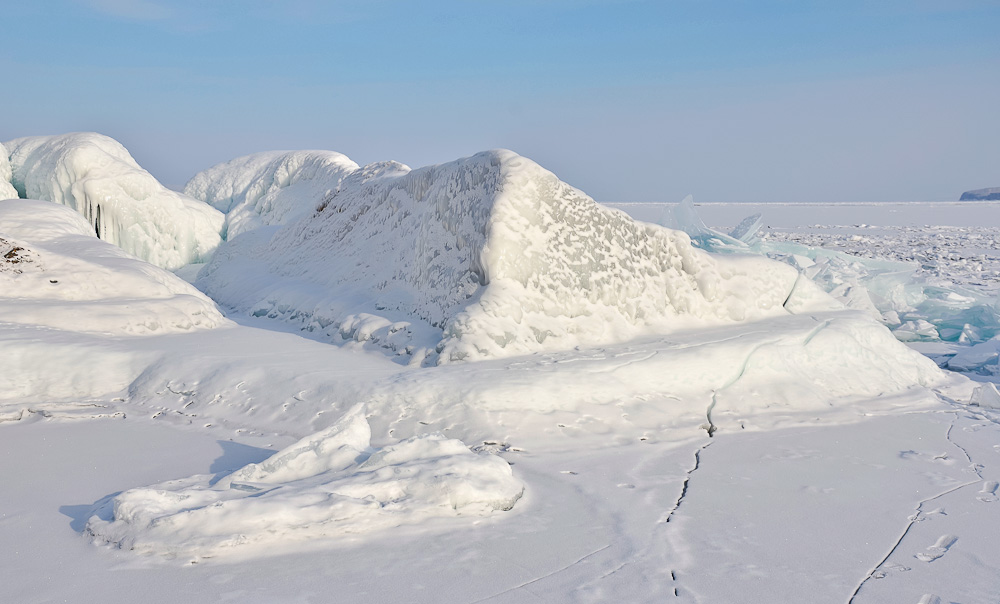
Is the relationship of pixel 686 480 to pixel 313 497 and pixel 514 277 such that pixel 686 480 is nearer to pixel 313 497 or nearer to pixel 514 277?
pixel 313 497

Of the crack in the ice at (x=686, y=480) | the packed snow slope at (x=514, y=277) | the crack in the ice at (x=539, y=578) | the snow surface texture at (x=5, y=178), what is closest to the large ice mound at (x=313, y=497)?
the crack in the ice at (x=539, y=578)

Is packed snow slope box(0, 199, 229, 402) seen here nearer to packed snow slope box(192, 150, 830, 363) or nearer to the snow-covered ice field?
the snow-covered ice field

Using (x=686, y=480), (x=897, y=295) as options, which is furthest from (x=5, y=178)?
(x=897, y=295)

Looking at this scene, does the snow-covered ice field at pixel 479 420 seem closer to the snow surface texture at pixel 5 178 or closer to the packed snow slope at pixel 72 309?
the packed snow slope at pixel 72 309

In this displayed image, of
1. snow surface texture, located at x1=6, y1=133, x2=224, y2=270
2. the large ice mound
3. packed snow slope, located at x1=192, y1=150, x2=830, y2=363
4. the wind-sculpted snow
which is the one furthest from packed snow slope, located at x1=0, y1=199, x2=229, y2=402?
the wind-sculpted snow

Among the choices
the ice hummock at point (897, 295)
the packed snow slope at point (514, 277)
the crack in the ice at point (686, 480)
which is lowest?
the ice hummock at point (897, 295)

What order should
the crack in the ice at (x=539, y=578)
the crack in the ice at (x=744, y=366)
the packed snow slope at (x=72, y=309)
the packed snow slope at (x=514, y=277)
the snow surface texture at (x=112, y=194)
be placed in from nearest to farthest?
the crack in the ice at (x=539, y=578)
the crack in the ice at (x=744, y=366)
the packed snow slope at (x=72, y=309)
the packed snow slope at (x=514, y=277)
the snow surface texture at (x=112, y=194)
